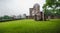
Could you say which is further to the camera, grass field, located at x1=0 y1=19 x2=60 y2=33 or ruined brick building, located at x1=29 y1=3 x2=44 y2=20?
ruined brick building, located at x1=29 y1=3 x2=44 y2=20

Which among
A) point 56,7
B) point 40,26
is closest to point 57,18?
point 56,7

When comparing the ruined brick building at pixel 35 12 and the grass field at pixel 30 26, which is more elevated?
the ruined brick building at pixel 35 12

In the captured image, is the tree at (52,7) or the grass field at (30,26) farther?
the tree at (52,7)

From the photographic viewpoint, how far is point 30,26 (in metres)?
1.80

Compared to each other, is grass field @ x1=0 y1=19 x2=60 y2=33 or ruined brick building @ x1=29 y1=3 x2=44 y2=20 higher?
ruined brick building @ x1=29 y1=3 x2=44 y2=20

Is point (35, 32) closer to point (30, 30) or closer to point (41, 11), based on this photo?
point (30, 30)

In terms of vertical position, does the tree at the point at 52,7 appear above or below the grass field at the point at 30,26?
above

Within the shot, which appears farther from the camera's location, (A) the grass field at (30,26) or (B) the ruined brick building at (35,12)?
(B) the ruined brick building at (35,12)

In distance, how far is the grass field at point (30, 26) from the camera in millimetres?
1759

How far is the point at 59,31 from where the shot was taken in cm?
182

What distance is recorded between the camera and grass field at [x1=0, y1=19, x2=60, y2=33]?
5.77 ft

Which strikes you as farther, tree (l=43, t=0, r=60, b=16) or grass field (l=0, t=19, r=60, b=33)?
tree (l=43, t=0, r=60, b=16)

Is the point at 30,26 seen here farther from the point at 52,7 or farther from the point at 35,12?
the point at 52,7

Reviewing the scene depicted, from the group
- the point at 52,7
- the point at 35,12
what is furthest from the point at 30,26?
the point at 52,7
